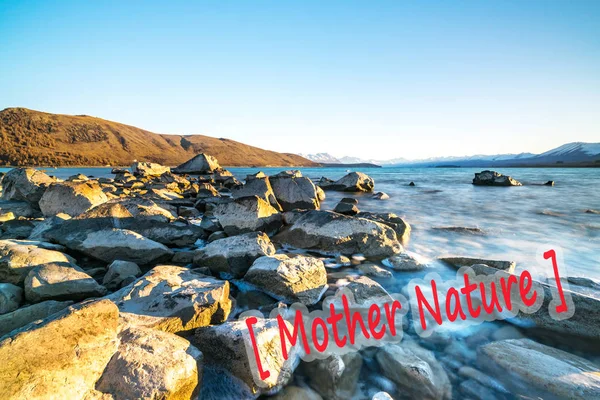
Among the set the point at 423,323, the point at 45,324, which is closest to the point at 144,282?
the point at 45,324

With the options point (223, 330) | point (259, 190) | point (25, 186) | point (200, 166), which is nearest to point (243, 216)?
point (259, 190)

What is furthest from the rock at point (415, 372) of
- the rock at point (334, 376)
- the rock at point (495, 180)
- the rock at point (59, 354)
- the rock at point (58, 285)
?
the rock at point (495, 180)

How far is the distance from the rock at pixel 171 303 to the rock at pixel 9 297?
1.16 meters

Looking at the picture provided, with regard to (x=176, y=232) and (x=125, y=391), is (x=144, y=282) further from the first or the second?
(x=176, y=232)

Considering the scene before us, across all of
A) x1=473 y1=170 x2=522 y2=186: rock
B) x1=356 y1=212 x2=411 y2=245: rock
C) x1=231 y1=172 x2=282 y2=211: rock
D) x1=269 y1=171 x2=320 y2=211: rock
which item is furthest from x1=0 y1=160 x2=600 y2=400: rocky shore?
x1=473 y1=170 x2=522 y2=186: rock

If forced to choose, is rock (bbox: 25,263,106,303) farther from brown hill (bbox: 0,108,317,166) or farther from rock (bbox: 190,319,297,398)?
brown hill (bbox: 0,108,317,166)

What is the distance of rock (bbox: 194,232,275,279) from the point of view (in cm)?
500

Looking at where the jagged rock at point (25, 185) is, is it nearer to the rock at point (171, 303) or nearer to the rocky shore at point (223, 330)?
the rocky shore at point (223, 330)

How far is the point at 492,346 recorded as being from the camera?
318 centimetres

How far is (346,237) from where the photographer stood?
6.14 meters

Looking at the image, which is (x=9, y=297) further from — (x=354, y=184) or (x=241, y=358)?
(x=354, y=184)

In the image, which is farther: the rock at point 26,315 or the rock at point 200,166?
the rock at point 200,166

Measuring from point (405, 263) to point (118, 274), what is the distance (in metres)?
5.15

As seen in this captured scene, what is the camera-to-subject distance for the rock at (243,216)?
6871mm
